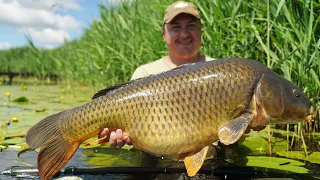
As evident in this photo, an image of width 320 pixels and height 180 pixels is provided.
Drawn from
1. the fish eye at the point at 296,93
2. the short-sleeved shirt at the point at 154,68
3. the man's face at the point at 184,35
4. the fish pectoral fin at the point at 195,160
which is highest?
the man's face at the point at 184,35

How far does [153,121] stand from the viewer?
2.40 meters

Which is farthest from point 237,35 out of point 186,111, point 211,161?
point 186,111

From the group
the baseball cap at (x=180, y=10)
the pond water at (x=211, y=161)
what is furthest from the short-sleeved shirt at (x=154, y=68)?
the pond water at (x=211, y=161)

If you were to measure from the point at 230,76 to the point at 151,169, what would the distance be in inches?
37.3

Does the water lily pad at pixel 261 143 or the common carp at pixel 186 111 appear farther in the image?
the water lily pad at pixel 261 143

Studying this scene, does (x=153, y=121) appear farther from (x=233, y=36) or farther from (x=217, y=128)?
(x=233, y=36)

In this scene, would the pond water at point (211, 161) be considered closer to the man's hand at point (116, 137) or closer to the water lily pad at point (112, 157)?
the water lily pad at point (112, 157)

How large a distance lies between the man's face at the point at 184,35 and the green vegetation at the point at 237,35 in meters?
0.58

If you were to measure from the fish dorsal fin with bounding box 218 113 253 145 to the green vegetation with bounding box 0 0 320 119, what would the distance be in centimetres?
111

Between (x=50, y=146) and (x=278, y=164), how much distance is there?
1.75 m

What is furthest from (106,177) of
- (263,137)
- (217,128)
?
(263,137)

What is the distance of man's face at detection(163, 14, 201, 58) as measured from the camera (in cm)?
368

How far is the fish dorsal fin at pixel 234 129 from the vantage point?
2.25m

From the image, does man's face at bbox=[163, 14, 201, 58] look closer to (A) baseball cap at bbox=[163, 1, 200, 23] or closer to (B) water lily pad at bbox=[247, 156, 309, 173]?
(A) baseball cap at bbox=[163, 1, 200, 23]
